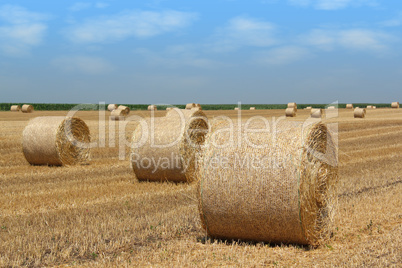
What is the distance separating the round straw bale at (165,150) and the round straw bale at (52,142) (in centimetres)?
367

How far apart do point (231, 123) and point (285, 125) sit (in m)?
0.81

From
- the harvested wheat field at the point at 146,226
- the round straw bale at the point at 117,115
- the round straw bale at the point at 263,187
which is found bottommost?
the harvested wheat field at the point at 146,226

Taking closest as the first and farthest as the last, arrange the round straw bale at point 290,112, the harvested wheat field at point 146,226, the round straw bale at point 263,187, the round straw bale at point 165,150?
the harvested wheat field at point 146,226
the round straw bale at point 263,187
the round straw bale at point 165,150
the round straw bale at point 290,112

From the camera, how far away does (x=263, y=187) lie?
5961 millimetres

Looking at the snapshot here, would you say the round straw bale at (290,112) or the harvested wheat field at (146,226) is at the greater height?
the round straw bale at (290,112)

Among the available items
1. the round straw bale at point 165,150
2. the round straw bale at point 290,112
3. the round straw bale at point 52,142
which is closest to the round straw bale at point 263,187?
the round straw bale at point 165,150

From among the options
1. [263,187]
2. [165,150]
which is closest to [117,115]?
[165,150]

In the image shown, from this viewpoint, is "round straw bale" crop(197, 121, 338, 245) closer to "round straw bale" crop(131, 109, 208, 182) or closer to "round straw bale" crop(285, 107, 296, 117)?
"round straw bale" crop(131, 109, 208, 182)

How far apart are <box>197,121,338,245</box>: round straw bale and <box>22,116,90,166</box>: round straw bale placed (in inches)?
319

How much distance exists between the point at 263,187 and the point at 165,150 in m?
4.79

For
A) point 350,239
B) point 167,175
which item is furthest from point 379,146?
point 350,239

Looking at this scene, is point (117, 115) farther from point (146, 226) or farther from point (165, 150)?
point (146, 226)

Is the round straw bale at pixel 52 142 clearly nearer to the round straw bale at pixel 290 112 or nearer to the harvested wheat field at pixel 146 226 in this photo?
the harvested wheat field at pixel 146 226

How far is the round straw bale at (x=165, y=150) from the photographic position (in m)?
10.4
